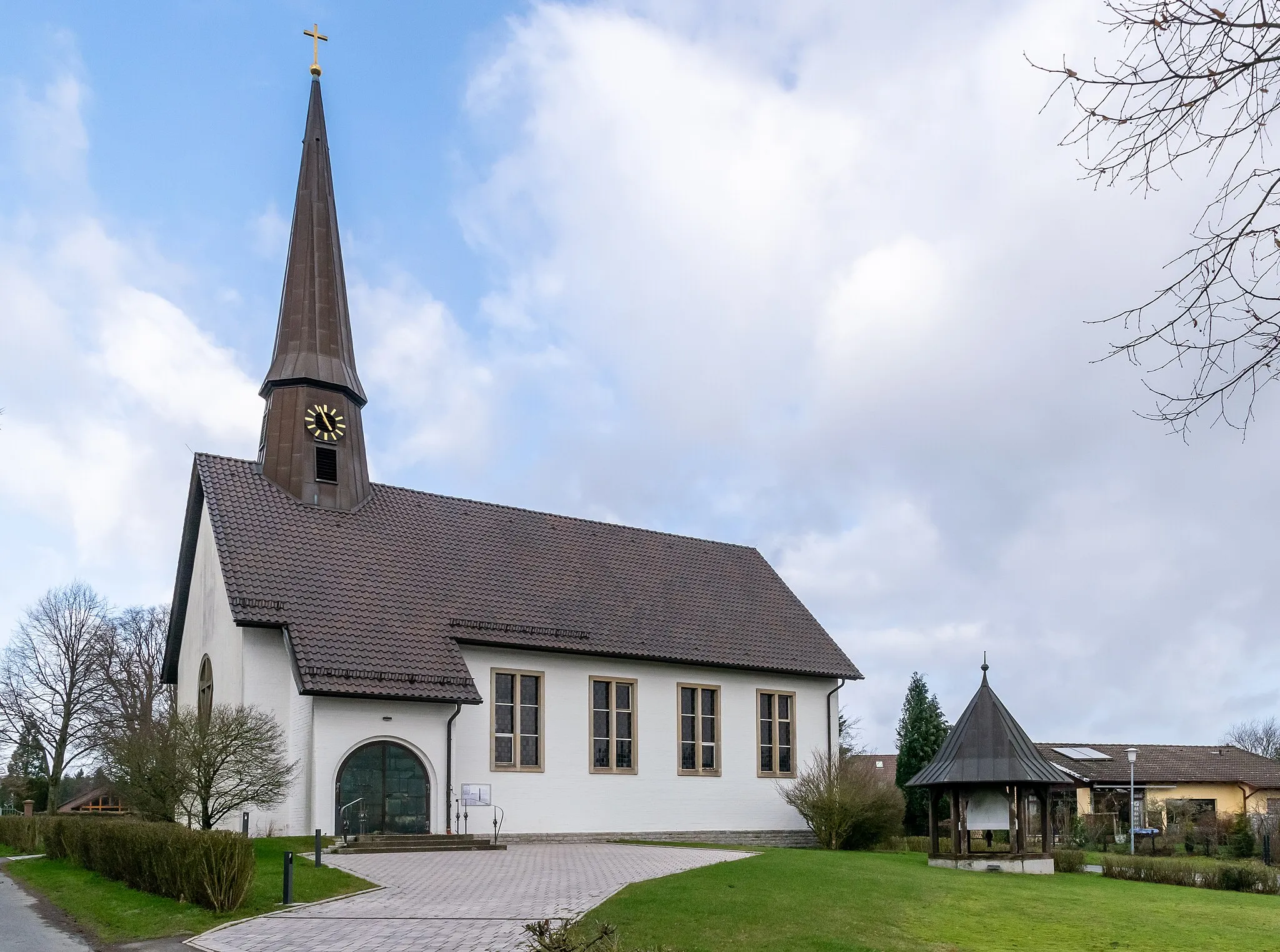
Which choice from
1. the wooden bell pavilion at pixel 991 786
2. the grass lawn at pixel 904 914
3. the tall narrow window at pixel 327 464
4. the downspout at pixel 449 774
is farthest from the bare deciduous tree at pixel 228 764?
the wooden bell pavilion at pixel 991 786

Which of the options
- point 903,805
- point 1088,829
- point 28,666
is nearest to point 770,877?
point 903,805

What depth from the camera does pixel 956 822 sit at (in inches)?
959

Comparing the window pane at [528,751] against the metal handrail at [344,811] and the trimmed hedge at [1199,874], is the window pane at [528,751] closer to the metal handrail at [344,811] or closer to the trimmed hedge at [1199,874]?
the metal handrail at [344,811]

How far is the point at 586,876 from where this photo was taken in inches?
732

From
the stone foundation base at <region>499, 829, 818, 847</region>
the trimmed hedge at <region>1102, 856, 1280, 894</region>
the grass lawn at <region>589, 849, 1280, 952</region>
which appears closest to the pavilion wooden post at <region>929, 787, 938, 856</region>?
the grass lawn at <region>589, 849, 1280, 952</region>

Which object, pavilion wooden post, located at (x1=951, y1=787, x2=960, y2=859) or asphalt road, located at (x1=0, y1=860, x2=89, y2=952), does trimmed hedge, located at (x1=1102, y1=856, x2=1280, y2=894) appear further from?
asphalt road, located at (x1=0, y1=860, x2=89, y2=952)

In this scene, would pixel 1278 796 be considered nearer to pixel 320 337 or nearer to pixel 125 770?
pixel 320 337

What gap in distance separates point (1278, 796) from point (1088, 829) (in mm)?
14067

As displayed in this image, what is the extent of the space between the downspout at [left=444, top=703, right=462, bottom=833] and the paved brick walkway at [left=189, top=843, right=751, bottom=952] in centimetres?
238

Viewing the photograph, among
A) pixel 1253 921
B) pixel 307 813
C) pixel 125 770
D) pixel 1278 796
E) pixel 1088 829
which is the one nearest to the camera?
pixel 1253 921

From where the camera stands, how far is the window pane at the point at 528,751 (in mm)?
27766

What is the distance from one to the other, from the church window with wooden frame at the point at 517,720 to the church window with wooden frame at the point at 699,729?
4.38m

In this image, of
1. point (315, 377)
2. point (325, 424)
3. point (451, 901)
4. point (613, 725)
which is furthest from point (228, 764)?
point (315, 377)

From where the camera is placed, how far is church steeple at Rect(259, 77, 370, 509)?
2883cm
